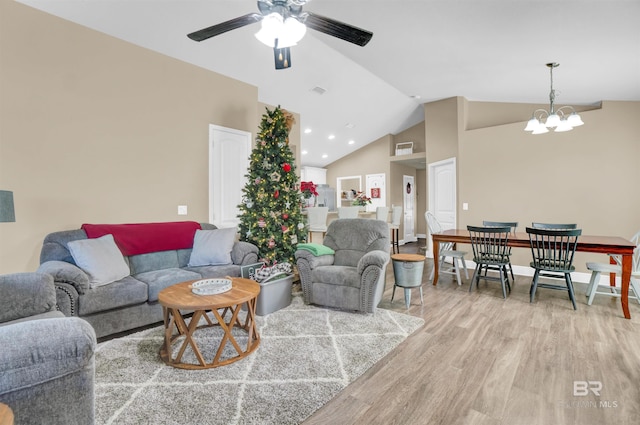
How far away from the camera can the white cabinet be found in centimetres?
940

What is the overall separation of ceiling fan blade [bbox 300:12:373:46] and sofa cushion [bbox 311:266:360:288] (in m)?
2.21

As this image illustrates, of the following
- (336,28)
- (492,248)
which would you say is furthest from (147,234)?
(492,248)

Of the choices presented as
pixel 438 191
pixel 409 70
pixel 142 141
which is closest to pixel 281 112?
pixel 142 141

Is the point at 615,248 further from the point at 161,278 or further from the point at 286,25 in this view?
the point at 161,278

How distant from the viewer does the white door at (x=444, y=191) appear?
246 inches

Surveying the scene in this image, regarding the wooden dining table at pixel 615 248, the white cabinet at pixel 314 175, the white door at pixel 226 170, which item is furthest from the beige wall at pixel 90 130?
the white cabinet at pixel 314 175

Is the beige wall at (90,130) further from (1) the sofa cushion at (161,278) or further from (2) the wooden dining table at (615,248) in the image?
(2) the wooden dining table at (615,248)

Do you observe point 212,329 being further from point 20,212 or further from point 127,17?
point 127,17

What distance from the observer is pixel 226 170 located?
187 inches

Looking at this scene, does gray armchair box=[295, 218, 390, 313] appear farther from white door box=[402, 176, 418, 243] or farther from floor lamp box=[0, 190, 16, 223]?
white door box=[402, 176, 418, 243]

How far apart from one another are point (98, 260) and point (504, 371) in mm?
3491

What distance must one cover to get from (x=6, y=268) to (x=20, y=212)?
1.73 feet

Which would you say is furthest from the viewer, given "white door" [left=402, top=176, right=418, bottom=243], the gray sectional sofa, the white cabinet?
"white door" [left=402, top=176, right=418, bottom=243]

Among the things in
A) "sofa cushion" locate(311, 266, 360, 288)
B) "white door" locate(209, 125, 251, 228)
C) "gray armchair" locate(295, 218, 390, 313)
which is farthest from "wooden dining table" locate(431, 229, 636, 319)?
"white door" locate(209, 125, 251, 228)
